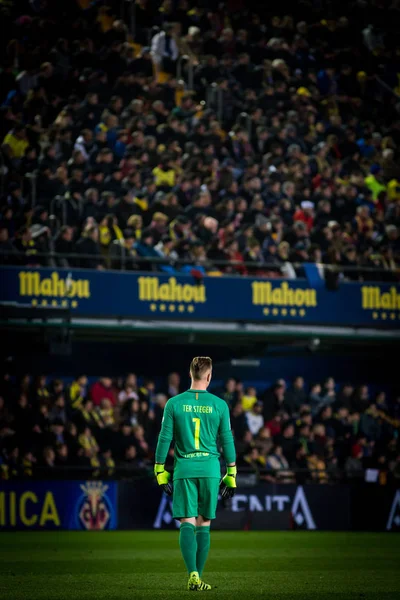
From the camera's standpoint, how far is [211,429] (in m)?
8.30

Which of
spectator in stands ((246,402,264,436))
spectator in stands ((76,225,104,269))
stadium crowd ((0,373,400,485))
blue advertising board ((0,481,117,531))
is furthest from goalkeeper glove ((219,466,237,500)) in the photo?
spectator in stands ((246,402,264,436))

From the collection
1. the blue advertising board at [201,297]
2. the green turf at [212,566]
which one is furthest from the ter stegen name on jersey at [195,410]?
the blue advertising board at [201,297]

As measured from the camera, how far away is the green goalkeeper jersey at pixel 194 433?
26.9 ft

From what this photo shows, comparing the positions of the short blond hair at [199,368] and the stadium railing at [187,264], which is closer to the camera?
the short blond hair at [199,368]

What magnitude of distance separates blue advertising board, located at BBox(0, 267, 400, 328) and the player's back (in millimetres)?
11672

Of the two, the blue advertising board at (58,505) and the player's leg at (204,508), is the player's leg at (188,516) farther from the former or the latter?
the blue advertising board at (58,505)

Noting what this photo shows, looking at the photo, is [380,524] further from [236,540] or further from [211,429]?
[211,429]

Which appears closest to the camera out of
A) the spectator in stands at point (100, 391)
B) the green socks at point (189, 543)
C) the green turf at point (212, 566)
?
the green socks at point (189, 543)

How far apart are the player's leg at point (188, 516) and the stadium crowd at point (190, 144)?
10.9 m

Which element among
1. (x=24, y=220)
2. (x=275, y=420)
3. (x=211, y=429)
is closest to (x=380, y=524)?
(x=275, y=420)

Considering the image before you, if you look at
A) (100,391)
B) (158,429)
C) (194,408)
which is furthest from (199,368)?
(100,391)

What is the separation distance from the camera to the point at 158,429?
1942cm

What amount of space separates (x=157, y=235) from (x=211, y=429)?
12214 mm

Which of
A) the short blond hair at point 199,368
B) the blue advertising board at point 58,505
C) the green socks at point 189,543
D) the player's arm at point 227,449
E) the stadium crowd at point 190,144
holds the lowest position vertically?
the blue advertising board at point 58,505
